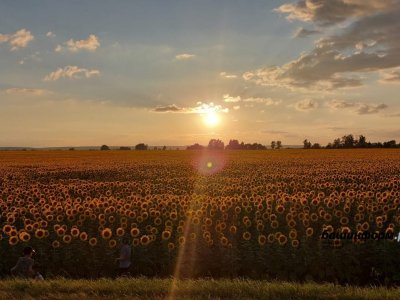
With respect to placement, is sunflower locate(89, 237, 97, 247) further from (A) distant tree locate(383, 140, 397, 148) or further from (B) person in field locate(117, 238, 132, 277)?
(A) distant tree locate(383, 140, 397, 148)

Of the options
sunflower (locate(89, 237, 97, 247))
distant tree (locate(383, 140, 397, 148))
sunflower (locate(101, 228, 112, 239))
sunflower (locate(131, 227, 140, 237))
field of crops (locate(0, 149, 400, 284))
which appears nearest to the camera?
field of crops (locate(0, 149, 400, 284))

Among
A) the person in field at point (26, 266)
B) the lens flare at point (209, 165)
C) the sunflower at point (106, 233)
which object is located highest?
the lens flare at point (209, 165)

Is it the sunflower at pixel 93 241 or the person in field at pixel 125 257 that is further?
the sunflower at pixel 93 241

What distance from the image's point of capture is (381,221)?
535 inches

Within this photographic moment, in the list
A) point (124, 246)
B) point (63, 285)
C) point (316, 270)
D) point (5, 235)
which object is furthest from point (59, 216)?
point (316, 270)

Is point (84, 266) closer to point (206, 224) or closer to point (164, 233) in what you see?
point (164, 233)

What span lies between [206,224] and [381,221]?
4401 mm

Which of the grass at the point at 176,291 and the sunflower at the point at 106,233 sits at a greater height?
the sunflower at the point at 106,233

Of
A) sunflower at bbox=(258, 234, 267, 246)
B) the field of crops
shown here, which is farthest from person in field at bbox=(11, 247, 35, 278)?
sunflower at bbox=(258, 234, 267, 246)

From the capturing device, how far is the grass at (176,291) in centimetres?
905

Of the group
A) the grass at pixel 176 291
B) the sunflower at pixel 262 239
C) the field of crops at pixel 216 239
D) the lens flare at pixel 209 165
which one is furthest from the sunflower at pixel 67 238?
the lens flare at pixel 209 165

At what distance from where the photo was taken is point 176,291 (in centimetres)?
936

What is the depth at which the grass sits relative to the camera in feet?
29.7

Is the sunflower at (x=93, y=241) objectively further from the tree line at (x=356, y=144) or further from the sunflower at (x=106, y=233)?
the tree line at (x=356, y=144)
